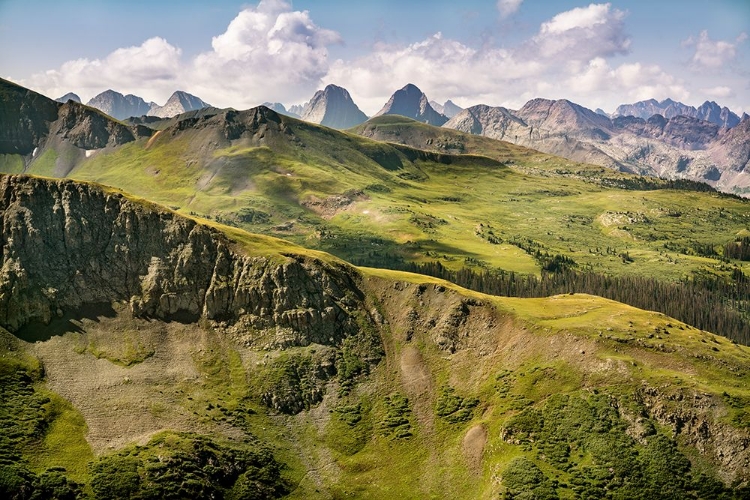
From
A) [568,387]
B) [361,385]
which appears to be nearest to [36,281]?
[361,385]

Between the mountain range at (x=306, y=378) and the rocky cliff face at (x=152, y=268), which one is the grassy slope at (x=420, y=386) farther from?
the rocky cliff face at (x=152, y=268)

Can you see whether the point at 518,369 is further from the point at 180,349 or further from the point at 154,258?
the point at 154,258

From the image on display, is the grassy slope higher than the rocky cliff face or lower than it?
lower

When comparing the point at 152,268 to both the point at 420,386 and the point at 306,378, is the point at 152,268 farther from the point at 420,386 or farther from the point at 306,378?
the point at 420,386

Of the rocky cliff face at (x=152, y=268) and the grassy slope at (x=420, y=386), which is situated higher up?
the rocky cliff face at (x=152, y=268)

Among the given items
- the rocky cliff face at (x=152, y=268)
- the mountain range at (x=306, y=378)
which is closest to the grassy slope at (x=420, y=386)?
the mountain range at (x=306, y=378)

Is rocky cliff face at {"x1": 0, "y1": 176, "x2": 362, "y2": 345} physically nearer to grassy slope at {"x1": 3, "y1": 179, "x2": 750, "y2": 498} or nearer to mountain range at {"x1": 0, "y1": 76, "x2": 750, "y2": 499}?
mountain range at {"x1": 0, "y1": 76, "x2": 750, "y2": 499}

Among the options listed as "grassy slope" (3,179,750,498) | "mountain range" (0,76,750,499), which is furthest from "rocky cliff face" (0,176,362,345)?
"grassy slope" (3,179,750,498)

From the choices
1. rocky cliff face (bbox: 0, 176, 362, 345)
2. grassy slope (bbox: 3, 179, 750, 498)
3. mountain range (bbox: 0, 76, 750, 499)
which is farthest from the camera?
rocky cliff face (bbox: 0, 176, 362, 345)
